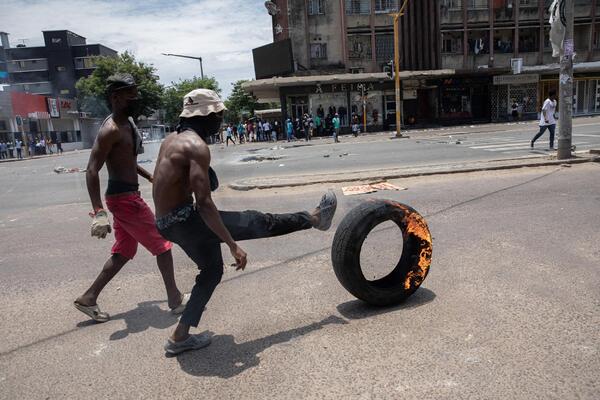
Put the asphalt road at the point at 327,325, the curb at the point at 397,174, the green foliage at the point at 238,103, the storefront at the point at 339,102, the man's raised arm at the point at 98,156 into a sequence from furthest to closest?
1. the green foliage at the point at 238,103
2. the storefront at the point at 339,102
3. the curb at the point at 397,174
4. the man's raised arm at the point at 98,156
5. the asphalt road at the point at 327,325

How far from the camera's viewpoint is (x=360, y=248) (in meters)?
3.43

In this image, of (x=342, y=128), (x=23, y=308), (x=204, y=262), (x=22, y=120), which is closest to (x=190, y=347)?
(x=204, y=262)

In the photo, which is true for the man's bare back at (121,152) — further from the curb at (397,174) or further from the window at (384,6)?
the window at (384,6)

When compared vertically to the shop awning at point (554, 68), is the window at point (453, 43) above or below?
above

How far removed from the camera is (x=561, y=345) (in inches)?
110

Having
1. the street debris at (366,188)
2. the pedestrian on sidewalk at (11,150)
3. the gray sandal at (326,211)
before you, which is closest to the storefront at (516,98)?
the street debris at (366,188)

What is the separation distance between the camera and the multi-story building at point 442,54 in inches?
1409

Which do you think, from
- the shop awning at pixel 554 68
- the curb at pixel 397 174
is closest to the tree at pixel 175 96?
the shop awning at pixel 554 68

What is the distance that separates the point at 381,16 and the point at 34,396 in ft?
124

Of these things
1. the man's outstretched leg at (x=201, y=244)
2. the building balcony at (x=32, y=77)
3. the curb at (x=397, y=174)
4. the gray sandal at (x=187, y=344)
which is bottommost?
the gray sandal at (x=187, y=344)

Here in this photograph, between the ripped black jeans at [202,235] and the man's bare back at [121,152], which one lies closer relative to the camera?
the ripped black jeans at [202,235]

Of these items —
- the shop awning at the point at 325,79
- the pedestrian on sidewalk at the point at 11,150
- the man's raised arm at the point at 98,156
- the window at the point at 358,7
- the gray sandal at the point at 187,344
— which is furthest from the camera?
the pedestrian on sidewalk at the point at 11,150

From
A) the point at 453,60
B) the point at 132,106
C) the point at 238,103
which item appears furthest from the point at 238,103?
the point at 132,106

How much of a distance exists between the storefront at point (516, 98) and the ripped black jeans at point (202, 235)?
1510 inches
